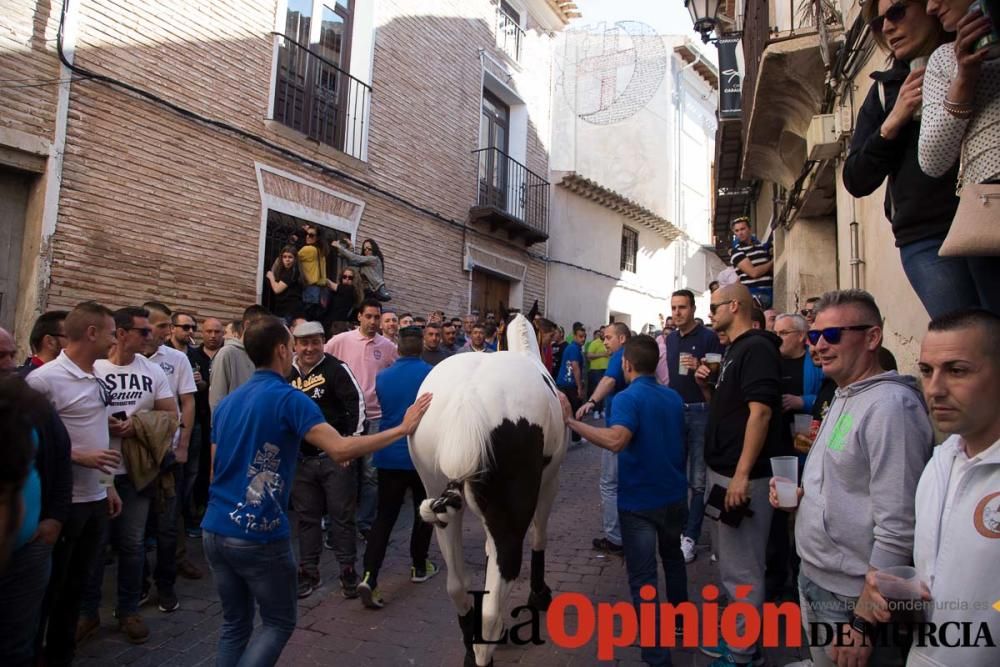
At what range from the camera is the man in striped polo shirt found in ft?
26.0

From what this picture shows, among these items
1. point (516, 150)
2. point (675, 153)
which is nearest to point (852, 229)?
point (516, 150)

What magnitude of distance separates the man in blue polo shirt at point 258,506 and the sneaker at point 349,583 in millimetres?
1753

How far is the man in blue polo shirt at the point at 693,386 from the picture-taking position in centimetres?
531

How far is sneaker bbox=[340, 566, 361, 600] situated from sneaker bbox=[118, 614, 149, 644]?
4.11 ft

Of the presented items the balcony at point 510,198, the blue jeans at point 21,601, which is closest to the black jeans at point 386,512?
the blue jeans at point 21,601

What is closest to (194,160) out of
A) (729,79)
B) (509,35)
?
(729,79)

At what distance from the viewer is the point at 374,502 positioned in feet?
18.7

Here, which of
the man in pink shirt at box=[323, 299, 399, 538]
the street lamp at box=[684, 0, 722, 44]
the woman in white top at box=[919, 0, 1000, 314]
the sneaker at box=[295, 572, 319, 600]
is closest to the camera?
the woman in white top at box=[919, 0, 1000, 314]

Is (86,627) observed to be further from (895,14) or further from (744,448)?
(895,14)

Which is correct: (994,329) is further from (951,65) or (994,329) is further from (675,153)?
(675,153)

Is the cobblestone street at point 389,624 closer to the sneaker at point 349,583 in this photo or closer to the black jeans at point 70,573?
the sneaker at point 349,583

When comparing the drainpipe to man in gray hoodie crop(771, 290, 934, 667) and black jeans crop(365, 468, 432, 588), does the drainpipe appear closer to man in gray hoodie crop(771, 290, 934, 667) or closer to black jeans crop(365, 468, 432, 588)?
black jeans crop(365, 468, 432, 588)

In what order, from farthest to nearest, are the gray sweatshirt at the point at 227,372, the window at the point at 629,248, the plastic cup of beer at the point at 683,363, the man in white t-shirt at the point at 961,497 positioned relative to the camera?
the window at the point at 629,248 < the gray sweatshirt at the point at 227,372 < the plastic cup of beer at the point at 683,363 < the man in white t-shirt at the point at 961,497

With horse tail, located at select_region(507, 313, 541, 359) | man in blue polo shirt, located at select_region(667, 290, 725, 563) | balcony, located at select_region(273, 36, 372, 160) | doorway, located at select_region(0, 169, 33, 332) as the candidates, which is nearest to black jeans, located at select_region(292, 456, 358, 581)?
horse tail, located at select_region(507, 313, 541, 359)
